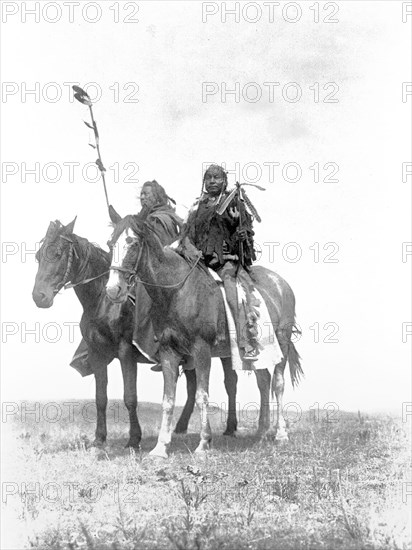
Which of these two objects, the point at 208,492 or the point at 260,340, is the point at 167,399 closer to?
the point at 260,340

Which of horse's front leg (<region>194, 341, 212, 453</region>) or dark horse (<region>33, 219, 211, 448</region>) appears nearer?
horse's front leg (<region>194, 341, 212, 453</region>)

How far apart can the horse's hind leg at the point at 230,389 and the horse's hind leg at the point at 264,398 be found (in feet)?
1.97

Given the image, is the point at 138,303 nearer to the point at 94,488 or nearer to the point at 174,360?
the point at 174,360

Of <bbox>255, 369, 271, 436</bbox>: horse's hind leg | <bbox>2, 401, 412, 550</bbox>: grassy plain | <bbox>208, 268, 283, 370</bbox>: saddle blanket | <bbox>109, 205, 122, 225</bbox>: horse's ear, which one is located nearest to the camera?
<bbox>2, 401, 412, 550</bbox>: grassy plain

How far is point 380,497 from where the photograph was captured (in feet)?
30.6

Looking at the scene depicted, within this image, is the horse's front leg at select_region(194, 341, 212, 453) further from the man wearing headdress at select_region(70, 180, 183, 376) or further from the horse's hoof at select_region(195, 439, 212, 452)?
the man wearing headdress at select_region(70, 180, 183, 376)

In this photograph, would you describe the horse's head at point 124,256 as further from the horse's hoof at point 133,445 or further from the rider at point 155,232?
the horse's hoof at point 133,445

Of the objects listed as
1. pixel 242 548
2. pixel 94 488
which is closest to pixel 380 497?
pixel 242 548

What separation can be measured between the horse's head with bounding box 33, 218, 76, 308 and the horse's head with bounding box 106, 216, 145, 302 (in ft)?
4.30

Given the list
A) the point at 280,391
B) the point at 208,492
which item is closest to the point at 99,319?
the point at 280,391

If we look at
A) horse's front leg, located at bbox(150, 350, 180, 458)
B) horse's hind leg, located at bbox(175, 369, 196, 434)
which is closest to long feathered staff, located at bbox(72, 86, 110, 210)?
horse's front leg, located at bbox(150, 350, 180, 458)

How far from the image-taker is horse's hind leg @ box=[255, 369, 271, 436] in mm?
13891

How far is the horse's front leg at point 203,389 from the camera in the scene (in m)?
11.8

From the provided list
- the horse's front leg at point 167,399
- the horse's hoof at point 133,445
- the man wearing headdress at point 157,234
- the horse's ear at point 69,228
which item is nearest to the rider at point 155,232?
the man wearing headdress at point 157,234
